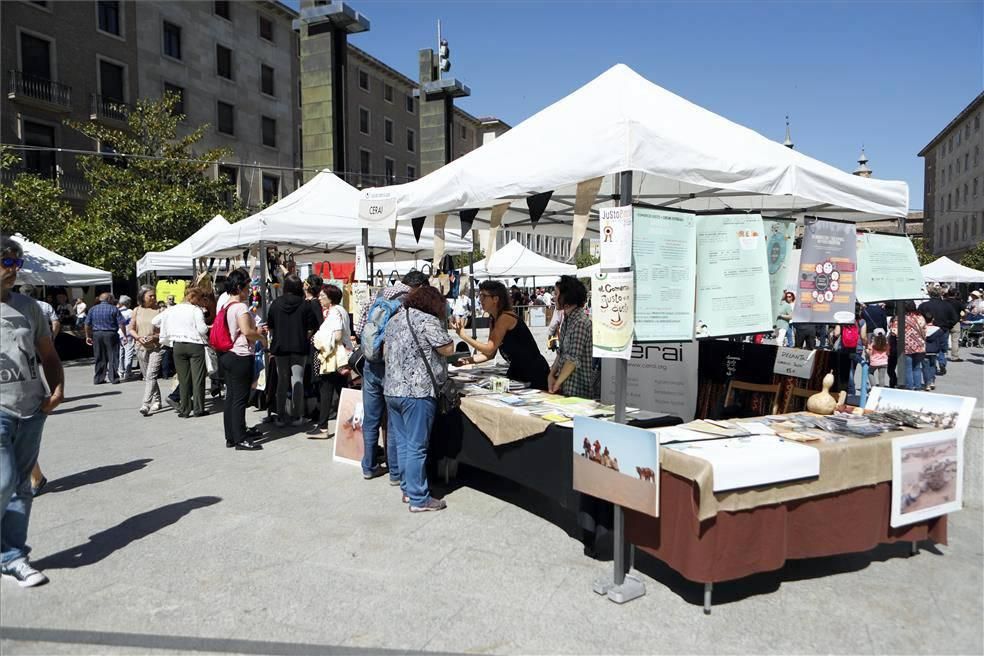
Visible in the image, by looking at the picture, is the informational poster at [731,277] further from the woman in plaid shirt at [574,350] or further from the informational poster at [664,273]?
the woman in plaid shirt at [574,350]

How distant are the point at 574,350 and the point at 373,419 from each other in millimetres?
1811

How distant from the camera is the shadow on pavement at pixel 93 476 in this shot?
17.3 feet

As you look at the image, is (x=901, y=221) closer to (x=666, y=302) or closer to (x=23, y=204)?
(x=666, y=302)

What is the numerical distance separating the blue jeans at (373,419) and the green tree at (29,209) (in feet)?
49.5

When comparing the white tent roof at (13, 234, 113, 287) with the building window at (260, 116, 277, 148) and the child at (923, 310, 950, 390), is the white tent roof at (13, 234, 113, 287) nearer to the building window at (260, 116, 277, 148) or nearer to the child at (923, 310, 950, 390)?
the child at (923, 310, 950, 390)

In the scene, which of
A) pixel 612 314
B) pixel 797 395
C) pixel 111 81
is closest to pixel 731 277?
pixel 612 314

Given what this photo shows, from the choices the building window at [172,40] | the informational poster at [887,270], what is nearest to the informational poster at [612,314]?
the informational poster at [887,270]

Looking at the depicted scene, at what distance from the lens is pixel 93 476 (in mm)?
5551

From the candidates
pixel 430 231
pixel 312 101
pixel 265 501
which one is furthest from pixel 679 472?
pixel 312 101

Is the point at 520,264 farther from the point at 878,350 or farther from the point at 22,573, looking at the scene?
the point at 22,573

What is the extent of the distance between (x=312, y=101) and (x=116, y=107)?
17.5 meters

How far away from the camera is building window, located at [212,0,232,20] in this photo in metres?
30.3

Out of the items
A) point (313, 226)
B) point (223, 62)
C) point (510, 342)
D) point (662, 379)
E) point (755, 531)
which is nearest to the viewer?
point (755, 531)

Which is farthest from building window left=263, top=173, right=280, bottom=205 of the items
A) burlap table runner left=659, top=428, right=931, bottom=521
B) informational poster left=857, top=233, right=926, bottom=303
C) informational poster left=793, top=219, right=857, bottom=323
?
burlap table runner left=659, top=428, right=931, bottom=521
